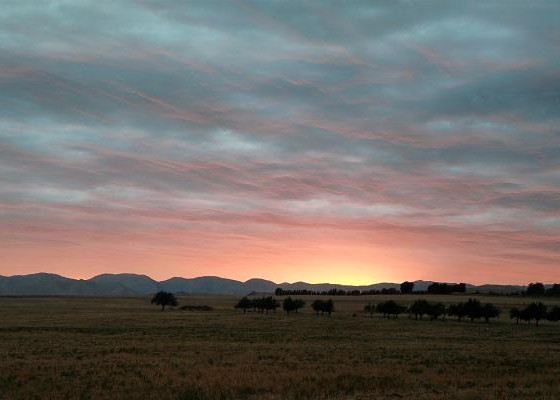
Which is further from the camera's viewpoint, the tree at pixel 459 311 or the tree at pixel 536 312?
the tree at pixel 459 311

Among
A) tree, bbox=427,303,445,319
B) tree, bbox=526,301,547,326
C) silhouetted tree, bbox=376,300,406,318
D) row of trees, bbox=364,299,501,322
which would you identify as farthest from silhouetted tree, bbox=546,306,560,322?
silhouetted tree, bbox=376,300,406,318

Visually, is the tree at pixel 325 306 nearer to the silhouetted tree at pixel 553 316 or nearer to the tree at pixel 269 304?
the tree at pixel 269 304

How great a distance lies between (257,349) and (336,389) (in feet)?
64.1

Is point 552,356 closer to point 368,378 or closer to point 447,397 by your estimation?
point 368,378

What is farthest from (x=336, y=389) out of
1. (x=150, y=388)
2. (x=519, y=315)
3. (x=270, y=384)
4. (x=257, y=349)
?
(x=519, y=315)

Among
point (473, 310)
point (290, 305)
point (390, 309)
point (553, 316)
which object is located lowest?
point (290, 305)

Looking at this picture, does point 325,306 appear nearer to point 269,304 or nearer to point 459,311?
point 269,304

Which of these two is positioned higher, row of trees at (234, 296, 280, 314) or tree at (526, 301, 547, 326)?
tree at (526, 301, 547, 326)

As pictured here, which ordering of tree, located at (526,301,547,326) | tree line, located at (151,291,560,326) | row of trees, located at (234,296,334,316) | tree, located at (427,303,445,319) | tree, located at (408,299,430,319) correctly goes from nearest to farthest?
tree, located at (526,301,547,326), tree line, located at (151,291,560,326), tree, located at (427,303,445,319), tree, located at (408,299,430,319), row of trees, located at (234,296,334,316)

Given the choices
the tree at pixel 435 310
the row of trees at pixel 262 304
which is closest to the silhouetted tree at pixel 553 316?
the tree at pixel 435 310

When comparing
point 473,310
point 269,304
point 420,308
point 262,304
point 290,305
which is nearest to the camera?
point 473,310

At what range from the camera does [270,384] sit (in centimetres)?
2703

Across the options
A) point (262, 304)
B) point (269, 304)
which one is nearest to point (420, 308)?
point (269, 304)

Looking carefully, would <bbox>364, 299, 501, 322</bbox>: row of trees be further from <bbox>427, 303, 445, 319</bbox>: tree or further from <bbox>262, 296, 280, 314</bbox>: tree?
<bbox>262, 296, 280, 314</bbox>: tree
